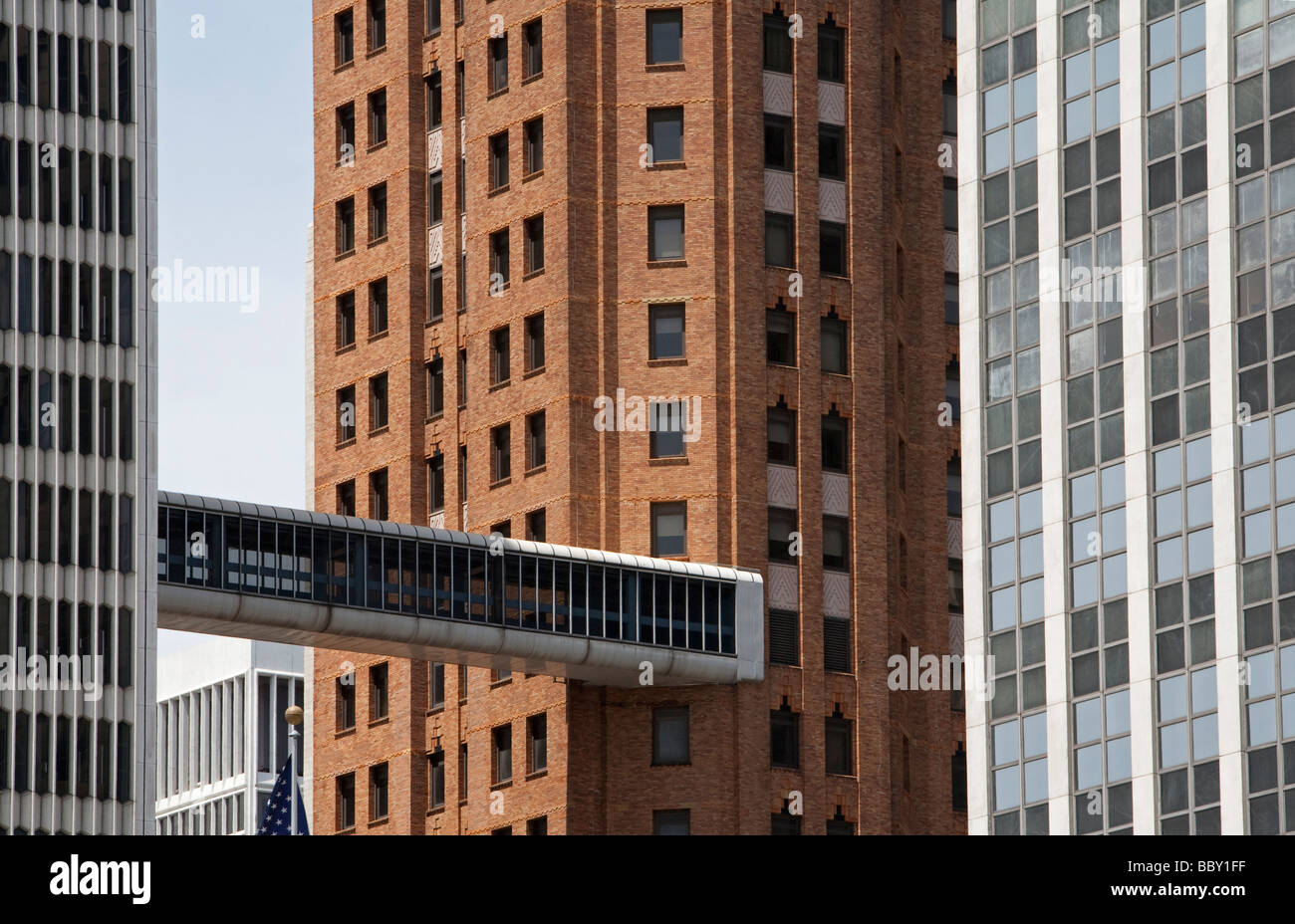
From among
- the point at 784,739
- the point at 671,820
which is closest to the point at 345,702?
the point at 671,820

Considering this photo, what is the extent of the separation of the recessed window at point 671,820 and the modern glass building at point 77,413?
17.0 meters

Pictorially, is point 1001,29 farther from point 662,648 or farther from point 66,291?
point 66,291

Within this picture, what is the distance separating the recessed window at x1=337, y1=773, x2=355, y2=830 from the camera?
113750mm

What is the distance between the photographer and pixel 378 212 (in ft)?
389

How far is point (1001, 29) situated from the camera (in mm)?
87375

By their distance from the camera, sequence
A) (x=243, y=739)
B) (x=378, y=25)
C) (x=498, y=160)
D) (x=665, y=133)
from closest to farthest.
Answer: (x=665, y=133) → (x=498, y=160) → (x=378, y=25) → (x=243, y=739)

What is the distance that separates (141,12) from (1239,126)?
139ft

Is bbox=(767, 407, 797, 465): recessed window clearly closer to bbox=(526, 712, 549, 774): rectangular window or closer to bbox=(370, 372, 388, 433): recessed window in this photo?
bbox=(526, 712, 549, 774): rectangular window

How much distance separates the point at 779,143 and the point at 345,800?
29016 mm

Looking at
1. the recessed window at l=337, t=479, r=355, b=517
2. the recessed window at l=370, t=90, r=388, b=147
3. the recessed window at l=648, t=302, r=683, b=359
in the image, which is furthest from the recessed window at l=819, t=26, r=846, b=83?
the recessed window at l=337, t=479, r=355, b=517

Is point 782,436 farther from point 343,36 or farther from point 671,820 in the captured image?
point 343,36

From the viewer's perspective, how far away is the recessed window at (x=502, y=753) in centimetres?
10694

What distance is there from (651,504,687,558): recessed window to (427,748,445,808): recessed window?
36.9 feet
